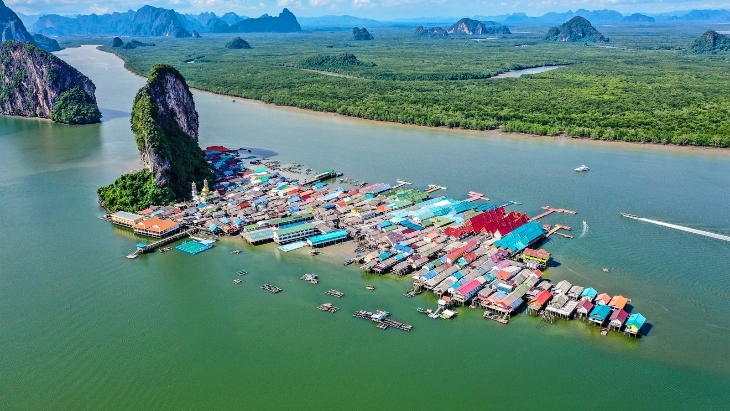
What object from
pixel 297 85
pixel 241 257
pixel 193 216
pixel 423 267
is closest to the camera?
pixel 423 267

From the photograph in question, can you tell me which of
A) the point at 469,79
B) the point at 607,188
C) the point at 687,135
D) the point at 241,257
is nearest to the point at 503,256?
the point at 241,257

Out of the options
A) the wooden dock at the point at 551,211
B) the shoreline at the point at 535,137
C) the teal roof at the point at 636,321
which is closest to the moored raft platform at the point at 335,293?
the teal roof at the point at 636,321

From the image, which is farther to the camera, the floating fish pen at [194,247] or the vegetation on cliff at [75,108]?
the vegetation on cliff at [75,108]

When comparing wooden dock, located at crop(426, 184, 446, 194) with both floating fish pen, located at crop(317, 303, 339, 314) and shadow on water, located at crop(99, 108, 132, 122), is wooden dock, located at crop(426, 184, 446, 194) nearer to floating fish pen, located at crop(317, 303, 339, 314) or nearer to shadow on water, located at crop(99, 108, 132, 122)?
floating fish pen, located at crop(317, 303, 339, 314)

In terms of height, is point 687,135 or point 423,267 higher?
point 687,135

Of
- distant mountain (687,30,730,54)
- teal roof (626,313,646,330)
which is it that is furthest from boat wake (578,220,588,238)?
distant mountain (687,30,730,54)

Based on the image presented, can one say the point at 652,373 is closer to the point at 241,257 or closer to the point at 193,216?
the point at 241,257

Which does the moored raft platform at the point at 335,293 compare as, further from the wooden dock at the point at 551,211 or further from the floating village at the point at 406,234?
the wooden dock at the point at 551,211
